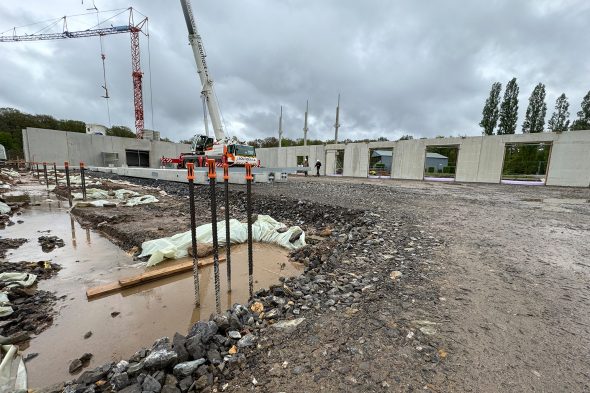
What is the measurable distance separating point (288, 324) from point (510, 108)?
4014 cm

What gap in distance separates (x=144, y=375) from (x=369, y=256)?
2839mm

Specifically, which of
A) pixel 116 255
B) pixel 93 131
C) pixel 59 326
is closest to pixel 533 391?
pixel 59 326

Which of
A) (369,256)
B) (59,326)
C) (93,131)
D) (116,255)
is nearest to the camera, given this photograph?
(59,326)

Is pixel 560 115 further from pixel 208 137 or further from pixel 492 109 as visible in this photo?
pixel 208 137

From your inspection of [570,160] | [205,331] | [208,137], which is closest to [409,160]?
[570,160]

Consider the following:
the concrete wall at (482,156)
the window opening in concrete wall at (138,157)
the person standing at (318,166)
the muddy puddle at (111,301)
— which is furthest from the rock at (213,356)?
the window opening in concrete wall at (138,157)

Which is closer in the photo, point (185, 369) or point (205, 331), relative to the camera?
point (185, 369)

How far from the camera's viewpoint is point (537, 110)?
1227 inches

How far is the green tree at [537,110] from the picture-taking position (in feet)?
102

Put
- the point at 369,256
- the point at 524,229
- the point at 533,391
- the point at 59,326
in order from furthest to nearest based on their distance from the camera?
the point at 524,229 → the point at 369,256 → the point at 59,326 → the point at 533,391

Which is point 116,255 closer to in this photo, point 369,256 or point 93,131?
point 369,256

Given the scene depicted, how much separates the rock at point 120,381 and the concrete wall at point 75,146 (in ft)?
117

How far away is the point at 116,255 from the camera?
4.19 metres

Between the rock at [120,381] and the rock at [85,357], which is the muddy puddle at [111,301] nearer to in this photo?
the rock at [85,357]
